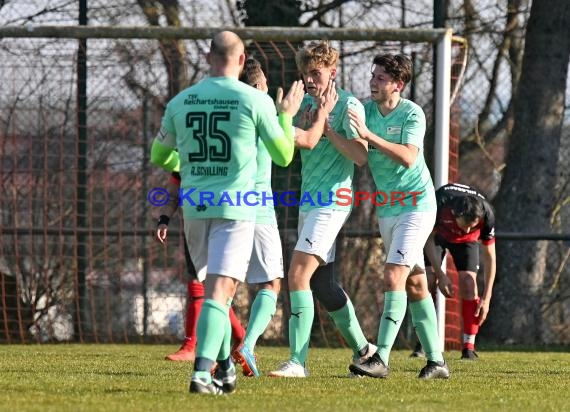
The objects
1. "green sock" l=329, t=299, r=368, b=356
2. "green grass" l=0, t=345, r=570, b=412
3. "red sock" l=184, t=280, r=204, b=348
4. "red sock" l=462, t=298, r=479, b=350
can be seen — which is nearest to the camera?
"green grass" l=0, t=345, r=570, b=412

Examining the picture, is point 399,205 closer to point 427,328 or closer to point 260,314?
point 427,328

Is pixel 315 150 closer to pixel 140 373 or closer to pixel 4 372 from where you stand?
pixel 140 373

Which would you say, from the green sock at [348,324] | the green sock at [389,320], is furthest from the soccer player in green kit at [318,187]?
the green sock at [389,320]

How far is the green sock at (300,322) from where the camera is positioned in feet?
24.3

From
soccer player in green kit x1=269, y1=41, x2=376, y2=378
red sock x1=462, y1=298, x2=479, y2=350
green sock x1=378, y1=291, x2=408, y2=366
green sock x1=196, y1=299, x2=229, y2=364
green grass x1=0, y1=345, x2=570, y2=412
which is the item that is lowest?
red sock x1=462, y1=298, x2=479, y2=350

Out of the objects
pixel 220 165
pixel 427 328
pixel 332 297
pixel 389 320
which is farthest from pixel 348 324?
pixel 220 165

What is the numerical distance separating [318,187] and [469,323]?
11.3 feet

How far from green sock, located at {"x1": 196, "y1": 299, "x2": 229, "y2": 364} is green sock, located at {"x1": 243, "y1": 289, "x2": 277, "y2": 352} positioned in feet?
4.48

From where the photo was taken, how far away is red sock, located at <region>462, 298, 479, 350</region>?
1026cm

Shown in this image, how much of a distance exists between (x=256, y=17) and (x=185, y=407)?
9032 millimetres

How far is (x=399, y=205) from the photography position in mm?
7445

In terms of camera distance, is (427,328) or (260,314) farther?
(427,328)

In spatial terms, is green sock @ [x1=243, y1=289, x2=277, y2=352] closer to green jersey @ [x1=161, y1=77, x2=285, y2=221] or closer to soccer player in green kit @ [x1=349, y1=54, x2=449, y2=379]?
soccer player in green kit @ [x1=349, y1=54, x2=449, y2=379]

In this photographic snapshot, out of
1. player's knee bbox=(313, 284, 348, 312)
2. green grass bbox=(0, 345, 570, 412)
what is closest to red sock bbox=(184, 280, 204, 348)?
green grass bbox=(0, 345, 570, 412)
